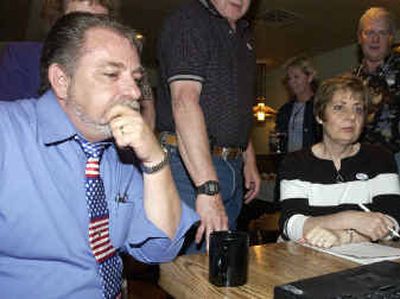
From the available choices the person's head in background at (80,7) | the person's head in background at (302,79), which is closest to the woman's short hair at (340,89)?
the person's head in background at (80,7)

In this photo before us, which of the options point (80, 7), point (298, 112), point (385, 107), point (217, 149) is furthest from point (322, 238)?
point (298, 112)

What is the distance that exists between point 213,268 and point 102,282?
276mm

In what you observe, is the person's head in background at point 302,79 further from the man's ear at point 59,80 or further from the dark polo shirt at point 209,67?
the man's ear at point 59,80

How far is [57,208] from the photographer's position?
0.99 metres

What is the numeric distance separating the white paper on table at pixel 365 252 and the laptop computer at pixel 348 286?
0.71 feet

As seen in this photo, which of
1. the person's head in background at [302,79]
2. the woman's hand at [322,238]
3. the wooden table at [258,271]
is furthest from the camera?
the person's head in background at [302,79]

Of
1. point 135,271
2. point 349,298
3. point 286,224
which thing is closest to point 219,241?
point 349,298

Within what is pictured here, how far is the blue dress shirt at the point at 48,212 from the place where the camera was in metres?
0.93

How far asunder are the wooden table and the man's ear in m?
0.49

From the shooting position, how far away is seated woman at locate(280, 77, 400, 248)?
1600 millimetres

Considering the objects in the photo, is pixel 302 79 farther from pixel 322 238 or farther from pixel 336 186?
pixel 322 238

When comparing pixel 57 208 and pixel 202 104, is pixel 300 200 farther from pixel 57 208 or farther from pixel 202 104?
pixel 57 208

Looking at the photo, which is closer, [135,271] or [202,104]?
[202,104]

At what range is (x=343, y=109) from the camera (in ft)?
5.81
